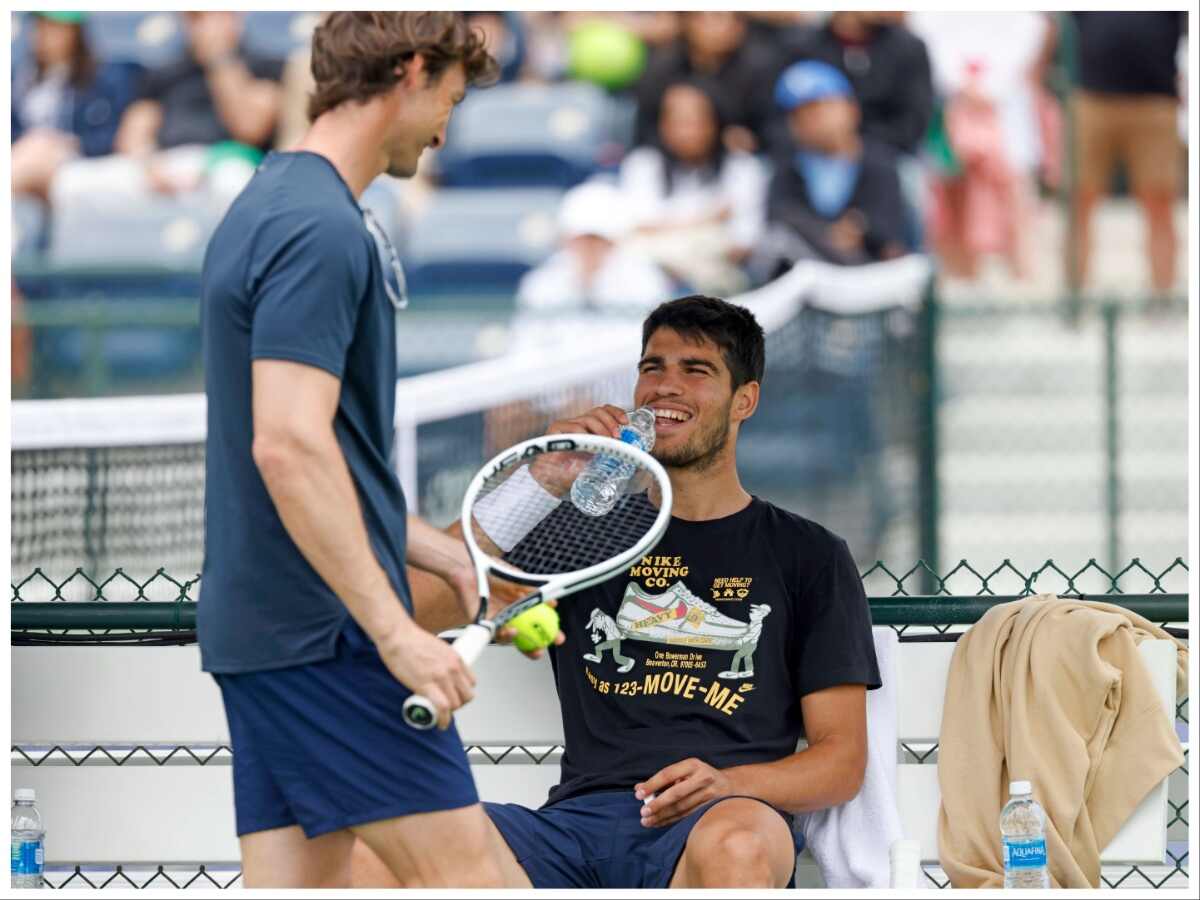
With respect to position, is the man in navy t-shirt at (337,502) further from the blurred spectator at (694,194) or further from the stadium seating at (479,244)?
the stadium seating at (479,244)

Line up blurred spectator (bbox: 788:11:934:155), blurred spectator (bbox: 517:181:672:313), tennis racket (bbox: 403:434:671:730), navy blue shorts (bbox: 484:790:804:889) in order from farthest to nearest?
blurred spectator (bbox: 788:11:934:155), blurred spectator (bbox: 517:181:672:313), navy blue shorts (bbox: 484:790:804:889), tennis racket (bbox: 403:434:671:730)

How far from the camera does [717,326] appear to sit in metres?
3.72

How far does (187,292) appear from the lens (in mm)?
9000

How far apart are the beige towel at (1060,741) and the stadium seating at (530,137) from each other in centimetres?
667

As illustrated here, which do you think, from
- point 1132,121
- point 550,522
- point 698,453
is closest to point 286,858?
point 550,522

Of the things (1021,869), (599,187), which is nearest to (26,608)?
(1021,869)

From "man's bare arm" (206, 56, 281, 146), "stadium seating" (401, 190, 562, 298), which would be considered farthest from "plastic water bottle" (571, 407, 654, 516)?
"man's bare arm" (206, 56, 281, 146)

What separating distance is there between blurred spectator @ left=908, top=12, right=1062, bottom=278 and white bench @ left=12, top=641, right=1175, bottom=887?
20.6 feet

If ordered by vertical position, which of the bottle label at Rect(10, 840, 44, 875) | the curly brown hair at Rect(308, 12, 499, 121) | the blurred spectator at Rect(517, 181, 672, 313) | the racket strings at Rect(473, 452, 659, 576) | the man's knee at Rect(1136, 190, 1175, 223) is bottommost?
the bottle label at Rect(10, 840, 44, 875)

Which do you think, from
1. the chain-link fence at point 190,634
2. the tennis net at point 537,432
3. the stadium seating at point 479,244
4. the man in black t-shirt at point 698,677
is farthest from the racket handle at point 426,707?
the stadium seating at point 479,244

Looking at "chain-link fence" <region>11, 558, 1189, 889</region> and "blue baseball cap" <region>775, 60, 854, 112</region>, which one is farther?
"blue baseball cap" <region>775, 60, 854, 112</region>

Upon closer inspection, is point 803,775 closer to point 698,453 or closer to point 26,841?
point 698,453

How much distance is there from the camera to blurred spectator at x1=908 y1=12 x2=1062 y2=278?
956 cm

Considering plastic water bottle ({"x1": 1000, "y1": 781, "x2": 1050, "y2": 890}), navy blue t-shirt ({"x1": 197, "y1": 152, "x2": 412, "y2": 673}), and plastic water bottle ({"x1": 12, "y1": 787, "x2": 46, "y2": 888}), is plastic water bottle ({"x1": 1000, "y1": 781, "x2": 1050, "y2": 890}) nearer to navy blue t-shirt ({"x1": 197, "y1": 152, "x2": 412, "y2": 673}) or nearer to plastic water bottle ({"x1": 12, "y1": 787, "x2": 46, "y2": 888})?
navy blue t-shirt ({"x1": 197, "y1": 152, "x2": 412, "y2": 673})
